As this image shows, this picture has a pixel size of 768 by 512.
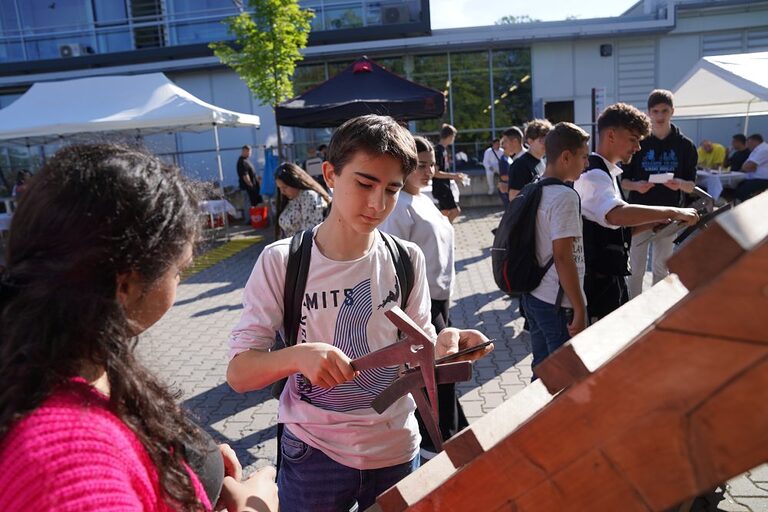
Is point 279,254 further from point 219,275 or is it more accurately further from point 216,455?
point 219,275

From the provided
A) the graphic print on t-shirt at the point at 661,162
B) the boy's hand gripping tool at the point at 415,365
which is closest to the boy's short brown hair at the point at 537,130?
the graphic print on t-shirt at the point at 661,162

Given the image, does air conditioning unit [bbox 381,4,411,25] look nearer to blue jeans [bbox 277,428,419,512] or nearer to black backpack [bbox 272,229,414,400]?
black backpack [bbox 272,229,414,400]

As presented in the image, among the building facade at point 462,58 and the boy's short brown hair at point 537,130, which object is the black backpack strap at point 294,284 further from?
the building facade at point 462,58

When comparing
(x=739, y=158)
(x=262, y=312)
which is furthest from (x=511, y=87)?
(x=262, y=312)

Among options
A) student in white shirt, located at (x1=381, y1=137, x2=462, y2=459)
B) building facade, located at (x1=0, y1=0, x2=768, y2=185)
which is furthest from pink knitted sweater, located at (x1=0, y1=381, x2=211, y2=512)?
building facade, located at (x1=0, y1=0, x2=768, y2=185)

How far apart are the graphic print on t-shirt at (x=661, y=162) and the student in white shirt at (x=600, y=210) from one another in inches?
71.1

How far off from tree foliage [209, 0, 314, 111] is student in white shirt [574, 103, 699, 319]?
10.6 meters

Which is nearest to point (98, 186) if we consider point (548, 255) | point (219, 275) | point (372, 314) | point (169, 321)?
point (372, 314)

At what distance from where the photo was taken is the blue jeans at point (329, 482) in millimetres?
1867

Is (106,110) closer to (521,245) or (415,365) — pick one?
(521,245)

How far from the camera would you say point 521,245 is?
3.54 meters

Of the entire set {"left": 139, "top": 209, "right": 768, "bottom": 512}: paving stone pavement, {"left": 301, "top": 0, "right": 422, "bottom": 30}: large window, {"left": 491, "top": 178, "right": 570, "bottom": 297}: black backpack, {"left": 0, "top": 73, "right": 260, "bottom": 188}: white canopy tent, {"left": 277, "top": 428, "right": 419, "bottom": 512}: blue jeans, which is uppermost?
{"left": 301, "top": 0, "right": 422, "bottom": 30}: large window

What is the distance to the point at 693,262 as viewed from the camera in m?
0.61

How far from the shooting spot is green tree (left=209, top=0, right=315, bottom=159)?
1298cm
